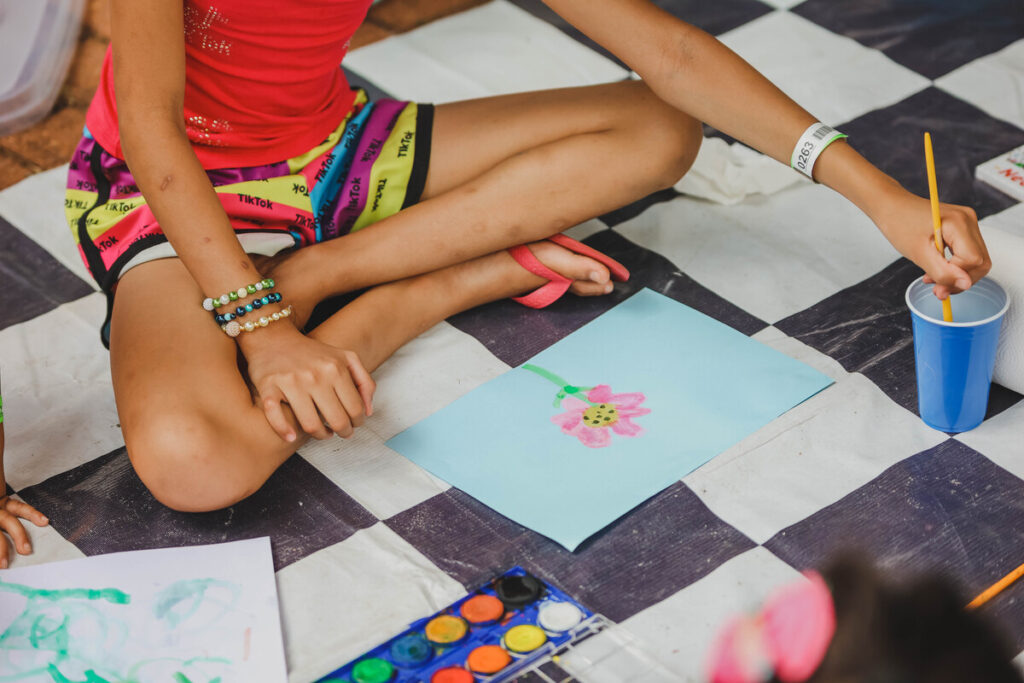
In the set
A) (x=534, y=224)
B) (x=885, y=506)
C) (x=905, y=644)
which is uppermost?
(x=905, y=644)

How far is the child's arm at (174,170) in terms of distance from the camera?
0.94 metres

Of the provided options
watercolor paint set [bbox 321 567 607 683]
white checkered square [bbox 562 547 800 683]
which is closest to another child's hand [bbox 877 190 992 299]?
white checkered square [bbox 562 547 800 683]

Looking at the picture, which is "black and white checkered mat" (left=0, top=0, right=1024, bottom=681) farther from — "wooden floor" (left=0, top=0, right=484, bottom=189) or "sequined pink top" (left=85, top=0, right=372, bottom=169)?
"sequined pink top" (left=85, top=0, right=372, bottom=169)

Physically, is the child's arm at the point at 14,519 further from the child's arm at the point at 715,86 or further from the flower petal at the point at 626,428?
the child's arm at the point at 715,86

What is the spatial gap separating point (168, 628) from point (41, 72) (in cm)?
106

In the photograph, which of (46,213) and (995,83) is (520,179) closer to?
(46,213)

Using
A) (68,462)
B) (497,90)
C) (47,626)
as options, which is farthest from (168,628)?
(497,90)

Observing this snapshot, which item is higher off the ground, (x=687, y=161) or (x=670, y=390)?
(x=687, y=161)

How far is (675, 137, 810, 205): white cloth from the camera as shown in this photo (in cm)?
132

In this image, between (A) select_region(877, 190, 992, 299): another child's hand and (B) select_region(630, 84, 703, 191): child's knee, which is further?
(B) select_region(630, 84, 703, 191): child's knee

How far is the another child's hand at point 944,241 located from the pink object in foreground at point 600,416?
0.90 feet

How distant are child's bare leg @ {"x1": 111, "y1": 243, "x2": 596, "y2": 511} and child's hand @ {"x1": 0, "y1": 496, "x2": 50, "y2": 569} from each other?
98mm

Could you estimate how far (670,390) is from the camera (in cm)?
105

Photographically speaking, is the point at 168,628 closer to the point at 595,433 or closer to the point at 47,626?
the point at 47,626
